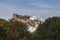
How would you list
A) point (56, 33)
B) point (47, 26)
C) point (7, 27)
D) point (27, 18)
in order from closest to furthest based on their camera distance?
1. point (56, 33)
2. point (47, 26)
3. point (7, 27)
4. point (27, 18)

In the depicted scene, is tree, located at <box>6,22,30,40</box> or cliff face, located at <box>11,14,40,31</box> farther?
cliff face, located at <box>11,14,40,31</box>

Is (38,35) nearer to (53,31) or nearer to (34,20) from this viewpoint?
(53,31)

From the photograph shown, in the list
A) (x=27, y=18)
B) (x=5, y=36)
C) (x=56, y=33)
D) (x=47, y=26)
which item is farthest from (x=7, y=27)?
(x=27, y=18)

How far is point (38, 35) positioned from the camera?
127 ft

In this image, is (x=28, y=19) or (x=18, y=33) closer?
(x=18, y=33)

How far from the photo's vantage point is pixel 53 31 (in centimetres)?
3709

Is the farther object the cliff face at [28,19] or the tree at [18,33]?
the cliff face at [28,19]

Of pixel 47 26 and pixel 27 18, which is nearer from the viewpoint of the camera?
pixel 47 26

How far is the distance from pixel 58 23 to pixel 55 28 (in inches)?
58.4

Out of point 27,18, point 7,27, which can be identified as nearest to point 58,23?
point 7,27

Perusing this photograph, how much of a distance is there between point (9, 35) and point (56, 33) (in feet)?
24.1

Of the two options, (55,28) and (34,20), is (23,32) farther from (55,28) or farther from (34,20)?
(34,20)

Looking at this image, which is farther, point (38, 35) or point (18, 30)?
point (18, 30)

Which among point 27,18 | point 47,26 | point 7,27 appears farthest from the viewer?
point 27,18
